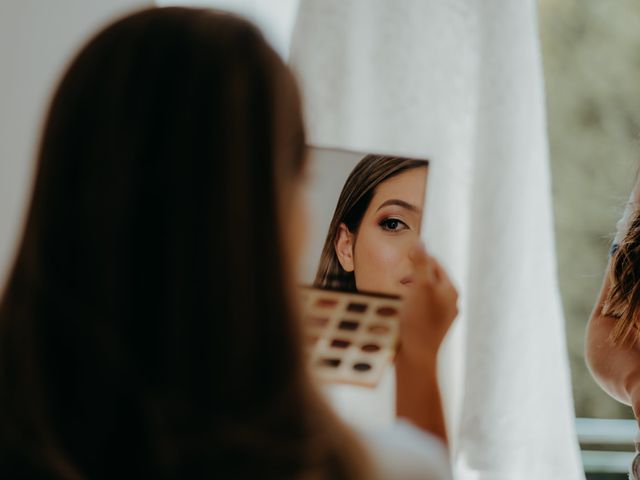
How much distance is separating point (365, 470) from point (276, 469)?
64mm

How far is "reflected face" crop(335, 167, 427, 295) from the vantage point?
0.86 metres

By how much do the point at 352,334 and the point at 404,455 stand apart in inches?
11.7

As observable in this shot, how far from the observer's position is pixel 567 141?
4.61 feet

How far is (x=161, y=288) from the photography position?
450 millimetres

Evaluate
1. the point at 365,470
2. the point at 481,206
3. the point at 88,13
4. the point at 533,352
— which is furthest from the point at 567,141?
the point at 365,470

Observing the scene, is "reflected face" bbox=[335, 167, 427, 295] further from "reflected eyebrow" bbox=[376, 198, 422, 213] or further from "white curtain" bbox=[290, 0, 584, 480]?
"white curtain" bbox=[290, 0, 584, 480]

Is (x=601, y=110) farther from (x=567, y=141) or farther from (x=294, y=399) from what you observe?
(x=294, y=399)

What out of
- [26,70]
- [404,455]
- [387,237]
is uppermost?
[26,70]

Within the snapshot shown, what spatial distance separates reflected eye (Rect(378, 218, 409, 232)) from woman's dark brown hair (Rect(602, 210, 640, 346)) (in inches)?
10.3

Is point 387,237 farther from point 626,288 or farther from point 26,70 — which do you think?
point 26,70

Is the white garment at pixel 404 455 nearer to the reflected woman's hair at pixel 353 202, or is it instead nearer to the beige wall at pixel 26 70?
the reflected woman's hair at pixel 353 202

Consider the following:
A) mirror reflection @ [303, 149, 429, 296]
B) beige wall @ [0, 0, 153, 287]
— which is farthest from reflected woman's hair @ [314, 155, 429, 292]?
beige wall @ [0, 0, 153, 287]

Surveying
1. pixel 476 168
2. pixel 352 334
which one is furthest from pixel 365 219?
pixel 476 168

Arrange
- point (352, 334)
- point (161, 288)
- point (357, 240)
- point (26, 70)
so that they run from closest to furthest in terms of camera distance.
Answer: point (161, 288) < point (352, 334) < point (357, 240) < point (26, 70)
